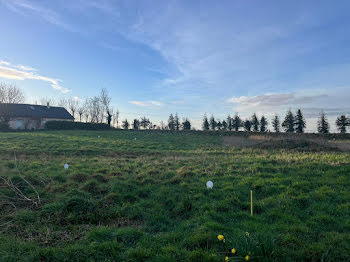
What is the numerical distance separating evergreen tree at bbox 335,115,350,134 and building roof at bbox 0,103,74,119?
5706 centimetres

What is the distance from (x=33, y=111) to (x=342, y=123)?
60.9 meters

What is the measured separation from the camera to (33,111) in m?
43.0

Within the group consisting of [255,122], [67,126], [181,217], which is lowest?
[181,217]

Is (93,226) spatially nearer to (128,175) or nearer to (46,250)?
(46,250)

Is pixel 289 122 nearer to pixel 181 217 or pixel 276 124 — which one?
pixel 276 124

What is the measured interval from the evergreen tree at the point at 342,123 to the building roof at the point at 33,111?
57.1 metres

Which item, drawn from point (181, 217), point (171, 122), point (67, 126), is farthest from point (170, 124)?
point (181, 217)

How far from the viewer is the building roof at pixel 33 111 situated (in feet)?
128

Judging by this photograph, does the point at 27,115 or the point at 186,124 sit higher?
the point at 27,115

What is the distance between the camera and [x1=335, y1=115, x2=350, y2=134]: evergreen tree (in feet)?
120

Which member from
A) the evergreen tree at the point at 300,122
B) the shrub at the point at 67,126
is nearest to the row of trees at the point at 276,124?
the evergreen tree at the point at 300,122

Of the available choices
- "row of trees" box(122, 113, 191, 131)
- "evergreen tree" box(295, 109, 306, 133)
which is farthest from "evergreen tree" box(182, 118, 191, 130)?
"evergreen tree" box(295, 109, 306, 133)

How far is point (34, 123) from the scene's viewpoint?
1603 inches

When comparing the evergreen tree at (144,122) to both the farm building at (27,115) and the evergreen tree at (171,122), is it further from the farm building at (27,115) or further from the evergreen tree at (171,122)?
the farm building at (27,115)
